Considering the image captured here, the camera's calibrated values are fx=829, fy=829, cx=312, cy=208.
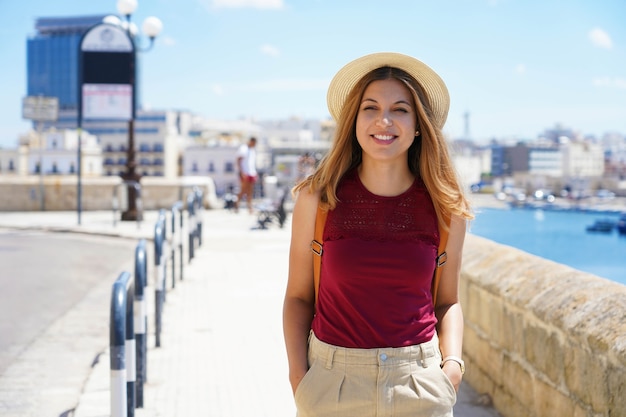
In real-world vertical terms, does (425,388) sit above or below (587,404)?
above

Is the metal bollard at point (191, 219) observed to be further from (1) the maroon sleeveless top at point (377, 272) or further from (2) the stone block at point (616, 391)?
(1) the maroon sleeveless top at point (377, 272)

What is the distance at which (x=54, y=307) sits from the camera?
8.06 meters

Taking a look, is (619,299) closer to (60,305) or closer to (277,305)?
(277,305)

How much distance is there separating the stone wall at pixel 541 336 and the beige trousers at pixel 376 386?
955 mm

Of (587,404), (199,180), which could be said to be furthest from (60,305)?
(199,180)

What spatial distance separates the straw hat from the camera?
2572 millimetres

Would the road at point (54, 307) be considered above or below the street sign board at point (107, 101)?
below

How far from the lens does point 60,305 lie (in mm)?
8203

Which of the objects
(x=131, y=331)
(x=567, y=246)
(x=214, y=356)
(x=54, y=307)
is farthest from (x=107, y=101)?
(x=131, y=331)

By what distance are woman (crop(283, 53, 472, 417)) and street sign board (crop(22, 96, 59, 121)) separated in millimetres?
19243

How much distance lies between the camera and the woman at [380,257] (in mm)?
2299

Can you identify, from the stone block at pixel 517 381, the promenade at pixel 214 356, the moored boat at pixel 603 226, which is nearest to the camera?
the stone block at pixel 517 381

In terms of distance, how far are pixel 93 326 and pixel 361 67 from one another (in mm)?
5245

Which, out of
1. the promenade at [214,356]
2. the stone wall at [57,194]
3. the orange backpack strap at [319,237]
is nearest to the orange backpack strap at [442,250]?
the orange backpack strap at [319,237]
